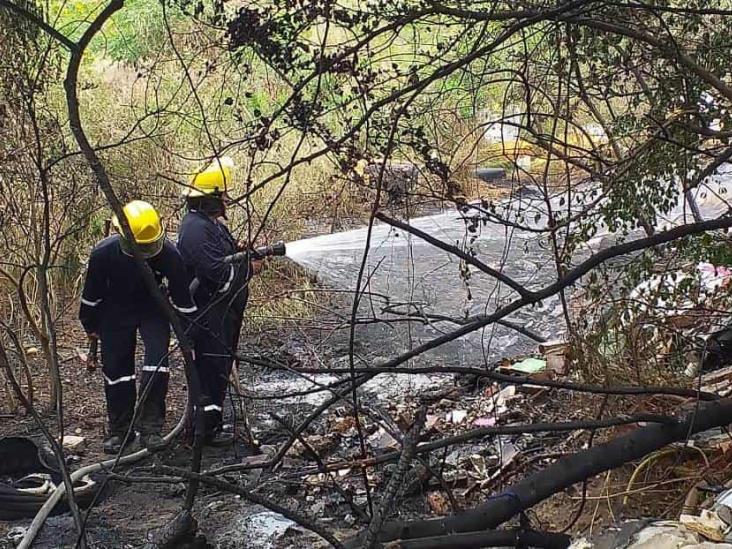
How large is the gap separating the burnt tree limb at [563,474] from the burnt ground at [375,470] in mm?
463

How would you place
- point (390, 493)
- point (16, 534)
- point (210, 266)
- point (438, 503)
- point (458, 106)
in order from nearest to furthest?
1. point (390, 493)
2. point (458, 106)
3. point (16, 534)
4. point (438, 503)
5. point (210, 266)

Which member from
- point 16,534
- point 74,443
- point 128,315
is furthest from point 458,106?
point 74,443

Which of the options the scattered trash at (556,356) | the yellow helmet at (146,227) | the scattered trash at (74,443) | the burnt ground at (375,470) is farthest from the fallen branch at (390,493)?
the scattered trash at (74,443)

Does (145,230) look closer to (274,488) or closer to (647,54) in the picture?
(274,488)

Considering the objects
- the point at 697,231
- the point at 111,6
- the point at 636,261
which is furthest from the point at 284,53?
the point at 636,261

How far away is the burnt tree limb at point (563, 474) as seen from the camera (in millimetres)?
2295

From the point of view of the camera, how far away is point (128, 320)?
565cm

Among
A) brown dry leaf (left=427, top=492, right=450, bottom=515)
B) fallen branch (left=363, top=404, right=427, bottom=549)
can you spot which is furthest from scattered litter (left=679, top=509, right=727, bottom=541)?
brown dry leaf (left=427, top=492, right=450, bottom=515)

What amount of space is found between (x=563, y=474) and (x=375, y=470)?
2581 millimetres

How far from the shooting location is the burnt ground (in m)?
3.46

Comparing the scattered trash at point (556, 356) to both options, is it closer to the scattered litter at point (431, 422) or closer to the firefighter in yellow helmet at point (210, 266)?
the scattered litter at point (431, 422)

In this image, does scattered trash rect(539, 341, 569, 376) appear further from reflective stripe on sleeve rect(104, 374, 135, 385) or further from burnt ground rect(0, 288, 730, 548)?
reflective stripe on sleeve rect(104, 374, 135, 385)

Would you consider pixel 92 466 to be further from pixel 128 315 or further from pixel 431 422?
pixel 431 422

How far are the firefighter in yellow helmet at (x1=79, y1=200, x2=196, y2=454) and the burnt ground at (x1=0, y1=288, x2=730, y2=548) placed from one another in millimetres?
324
